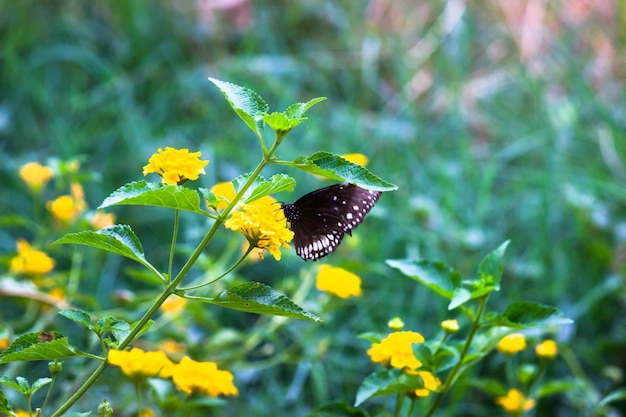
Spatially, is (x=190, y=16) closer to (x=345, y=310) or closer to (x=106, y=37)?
(x=106, y=37)

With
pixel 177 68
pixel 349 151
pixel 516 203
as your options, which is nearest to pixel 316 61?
pixel 177 68

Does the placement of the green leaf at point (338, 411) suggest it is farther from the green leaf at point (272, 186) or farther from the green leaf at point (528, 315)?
the green leaf at point (272, 186)

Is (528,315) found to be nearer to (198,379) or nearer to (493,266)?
(493,266)

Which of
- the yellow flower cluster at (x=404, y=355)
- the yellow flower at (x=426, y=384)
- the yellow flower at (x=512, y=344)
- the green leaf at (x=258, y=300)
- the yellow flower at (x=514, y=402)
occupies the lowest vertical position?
the yellow flower at (x=514, y=402)

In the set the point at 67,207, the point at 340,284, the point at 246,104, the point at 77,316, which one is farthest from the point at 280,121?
the point at 67,207

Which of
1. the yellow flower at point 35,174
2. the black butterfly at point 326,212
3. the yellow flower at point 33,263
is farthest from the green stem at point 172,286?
the yellow flower at point 35,174

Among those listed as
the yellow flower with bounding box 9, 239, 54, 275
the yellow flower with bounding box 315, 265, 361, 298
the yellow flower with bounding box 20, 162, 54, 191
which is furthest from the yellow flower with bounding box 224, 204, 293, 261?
the yellow flower with bounding box 20, 162, 54, 191

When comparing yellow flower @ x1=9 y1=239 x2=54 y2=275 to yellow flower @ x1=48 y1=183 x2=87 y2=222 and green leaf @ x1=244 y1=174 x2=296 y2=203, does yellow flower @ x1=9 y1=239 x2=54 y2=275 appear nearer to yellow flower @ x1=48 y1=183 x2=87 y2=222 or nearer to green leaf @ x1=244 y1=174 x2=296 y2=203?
yellow flower @ x1=48 y1=183 x2=87 y2=222
